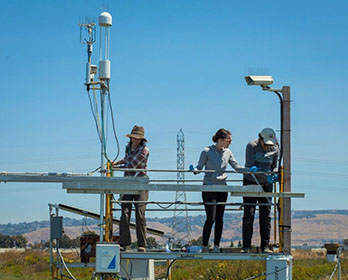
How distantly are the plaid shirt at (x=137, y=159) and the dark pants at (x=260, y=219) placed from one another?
1872mm

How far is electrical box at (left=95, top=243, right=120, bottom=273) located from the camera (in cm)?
1327

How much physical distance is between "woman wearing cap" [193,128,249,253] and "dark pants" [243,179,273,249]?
417 millimetres

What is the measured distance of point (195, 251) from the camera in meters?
14.0

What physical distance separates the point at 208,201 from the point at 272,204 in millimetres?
1123

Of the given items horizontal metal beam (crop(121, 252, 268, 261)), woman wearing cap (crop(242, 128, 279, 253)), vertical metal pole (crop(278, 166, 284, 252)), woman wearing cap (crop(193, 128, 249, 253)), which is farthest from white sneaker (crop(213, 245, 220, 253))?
vertical metal pole (crop(278, 166, 284, 252))

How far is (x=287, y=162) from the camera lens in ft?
46.3

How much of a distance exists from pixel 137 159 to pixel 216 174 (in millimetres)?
1417

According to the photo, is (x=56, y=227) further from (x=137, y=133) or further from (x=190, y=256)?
(x=190, y=256)

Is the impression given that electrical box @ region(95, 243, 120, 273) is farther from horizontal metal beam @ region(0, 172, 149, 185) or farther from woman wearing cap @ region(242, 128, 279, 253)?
woman wearing cap @ region(242, 128, 279, 253)

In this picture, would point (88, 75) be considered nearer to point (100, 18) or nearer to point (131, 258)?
point (100, 18)

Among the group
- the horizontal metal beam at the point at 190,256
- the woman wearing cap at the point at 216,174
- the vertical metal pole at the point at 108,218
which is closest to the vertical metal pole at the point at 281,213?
the horizontal metal beam at the point at 190,256

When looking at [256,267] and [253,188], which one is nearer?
[253,188]

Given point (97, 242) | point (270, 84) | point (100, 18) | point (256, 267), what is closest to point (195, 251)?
point (97, 242)

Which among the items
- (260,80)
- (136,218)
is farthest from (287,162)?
(136,218)
